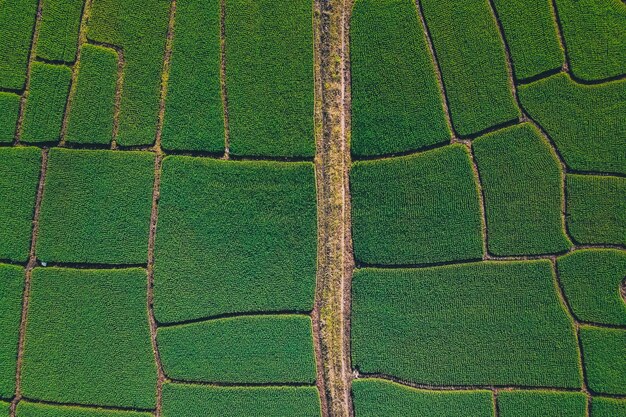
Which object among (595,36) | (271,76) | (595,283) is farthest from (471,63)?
(595,283)

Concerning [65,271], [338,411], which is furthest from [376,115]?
[65,271]

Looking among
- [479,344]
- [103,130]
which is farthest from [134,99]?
[479,344]

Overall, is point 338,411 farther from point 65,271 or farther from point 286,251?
point 65,271

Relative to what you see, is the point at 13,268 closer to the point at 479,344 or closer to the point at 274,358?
the point at 274,358

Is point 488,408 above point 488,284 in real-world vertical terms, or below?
below

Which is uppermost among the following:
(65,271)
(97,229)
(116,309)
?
(97,229)

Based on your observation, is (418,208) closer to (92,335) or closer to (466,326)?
(466,326)
